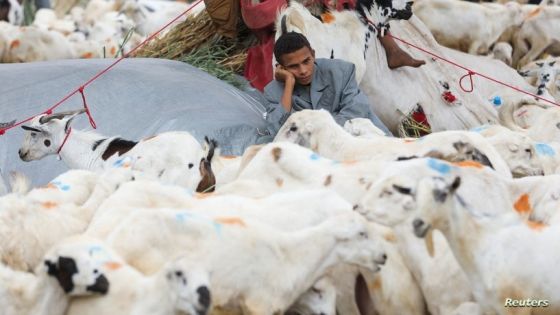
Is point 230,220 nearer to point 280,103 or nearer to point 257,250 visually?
point 257,250

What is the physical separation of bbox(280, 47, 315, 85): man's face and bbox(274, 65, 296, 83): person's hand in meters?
0.02

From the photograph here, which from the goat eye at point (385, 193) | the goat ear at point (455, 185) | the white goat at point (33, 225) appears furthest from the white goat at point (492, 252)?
the white goat at point (33, 225)

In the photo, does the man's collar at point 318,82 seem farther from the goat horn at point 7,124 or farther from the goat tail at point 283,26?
the goat horn at point 7,124

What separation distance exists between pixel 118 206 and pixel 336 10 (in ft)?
12.7

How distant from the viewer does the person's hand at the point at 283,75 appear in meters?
8.73

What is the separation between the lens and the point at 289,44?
8.66m

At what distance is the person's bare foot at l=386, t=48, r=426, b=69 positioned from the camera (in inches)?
391

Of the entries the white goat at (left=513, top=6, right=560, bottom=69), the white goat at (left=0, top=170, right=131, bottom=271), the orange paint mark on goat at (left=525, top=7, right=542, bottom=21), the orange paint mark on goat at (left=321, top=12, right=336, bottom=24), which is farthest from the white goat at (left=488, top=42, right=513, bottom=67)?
the white goat at (left=0, top=170, right=131, bottom=271)

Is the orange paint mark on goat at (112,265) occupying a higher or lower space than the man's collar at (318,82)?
higher

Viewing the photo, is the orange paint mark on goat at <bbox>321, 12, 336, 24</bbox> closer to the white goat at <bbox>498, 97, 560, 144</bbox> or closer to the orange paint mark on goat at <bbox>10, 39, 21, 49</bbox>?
the white goat at <bbox>498, 97, 560, 144</bbox>

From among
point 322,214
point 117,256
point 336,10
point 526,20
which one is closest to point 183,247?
point 117,256

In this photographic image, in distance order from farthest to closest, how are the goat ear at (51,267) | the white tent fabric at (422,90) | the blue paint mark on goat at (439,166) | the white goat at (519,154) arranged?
the white tent fabric at (422,90)
the white goat at (519,154)
the blue paint mark on goat at (439,166)
the goat ear at (51,267)

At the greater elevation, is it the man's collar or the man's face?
the man's face

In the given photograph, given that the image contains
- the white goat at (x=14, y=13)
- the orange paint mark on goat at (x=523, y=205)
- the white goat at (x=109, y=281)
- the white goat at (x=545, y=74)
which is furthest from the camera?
the white goat at (x=14, y=13)
